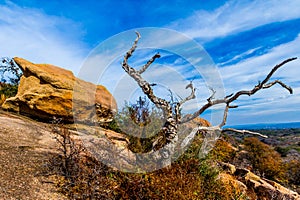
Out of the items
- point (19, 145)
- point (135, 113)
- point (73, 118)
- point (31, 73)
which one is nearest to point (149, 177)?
point (135, 113)

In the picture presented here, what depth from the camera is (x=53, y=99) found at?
10.1 metres

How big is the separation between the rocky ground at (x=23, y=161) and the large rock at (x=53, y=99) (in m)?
2.01

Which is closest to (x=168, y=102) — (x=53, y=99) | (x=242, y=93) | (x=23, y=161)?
(x=242, y=93)

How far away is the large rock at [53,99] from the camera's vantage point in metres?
10.0

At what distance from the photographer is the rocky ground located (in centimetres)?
450

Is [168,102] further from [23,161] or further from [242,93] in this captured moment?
[23,161]

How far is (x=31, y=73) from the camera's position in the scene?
35.4 ft

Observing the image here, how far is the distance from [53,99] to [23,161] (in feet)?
15.8

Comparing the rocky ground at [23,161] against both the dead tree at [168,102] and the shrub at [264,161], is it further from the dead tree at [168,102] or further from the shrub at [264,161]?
the shrub at [264,161]

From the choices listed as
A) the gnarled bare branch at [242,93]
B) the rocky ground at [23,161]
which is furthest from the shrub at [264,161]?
the rocky ground at [23,161]

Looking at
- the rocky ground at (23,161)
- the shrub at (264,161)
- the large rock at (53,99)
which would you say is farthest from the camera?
the shrub at (264,161)

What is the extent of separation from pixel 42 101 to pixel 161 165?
5.75 m

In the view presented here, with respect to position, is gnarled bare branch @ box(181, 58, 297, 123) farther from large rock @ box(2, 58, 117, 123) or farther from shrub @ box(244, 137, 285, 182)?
shrub @ box(244, 137, 285, 182)

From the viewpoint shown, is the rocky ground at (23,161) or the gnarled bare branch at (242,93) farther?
the gnarled bare branch at (242,93)
